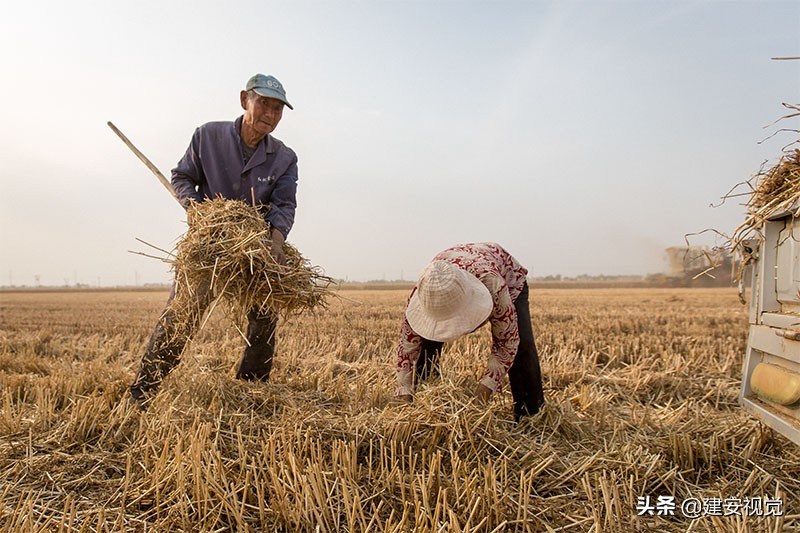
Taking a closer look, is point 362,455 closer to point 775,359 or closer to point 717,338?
point 775,359

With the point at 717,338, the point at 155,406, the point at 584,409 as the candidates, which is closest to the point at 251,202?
the point at 155,406

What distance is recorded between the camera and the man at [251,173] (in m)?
3.80

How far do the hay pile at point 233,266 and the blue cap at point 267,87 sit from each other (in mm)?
755

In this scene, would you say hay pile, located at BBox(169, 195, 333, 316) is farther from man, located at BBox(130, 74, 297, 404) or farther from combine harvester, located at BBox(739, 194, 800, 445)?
combine harvester, located at BBox(739, 194, 800, 445)

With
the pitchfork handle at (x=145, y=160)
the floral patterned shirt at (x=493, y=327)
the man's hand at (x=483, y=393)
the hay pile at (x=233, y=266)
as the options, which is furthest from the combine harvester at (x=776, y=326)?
the pitchfork handle at (x=145, y=160)

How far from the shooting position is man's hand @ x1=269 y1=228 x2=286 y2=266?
3662mm

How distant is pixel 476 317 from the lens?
2.74 meters

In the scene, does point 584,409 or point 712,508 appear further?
point 584,409

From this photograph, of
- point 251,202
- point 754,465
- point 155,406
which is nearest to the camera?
point 754,465

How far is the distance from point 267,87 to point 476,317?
2.15 metres

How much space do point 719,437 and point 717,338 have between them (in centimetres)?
539

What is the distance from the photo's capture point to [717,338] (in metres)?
7.74

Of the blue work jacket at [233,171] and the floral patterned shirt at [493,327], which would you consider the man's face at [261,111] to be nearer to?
the blue work jacket at [233,171]

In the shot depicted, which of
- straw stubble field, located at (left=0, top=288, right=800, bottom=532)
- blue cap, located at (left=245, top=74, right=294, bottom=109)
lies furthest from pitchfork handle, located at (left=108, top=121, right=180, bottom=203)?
straw stubble field, located at (left=0, top=288, right=800, bottom=532)
